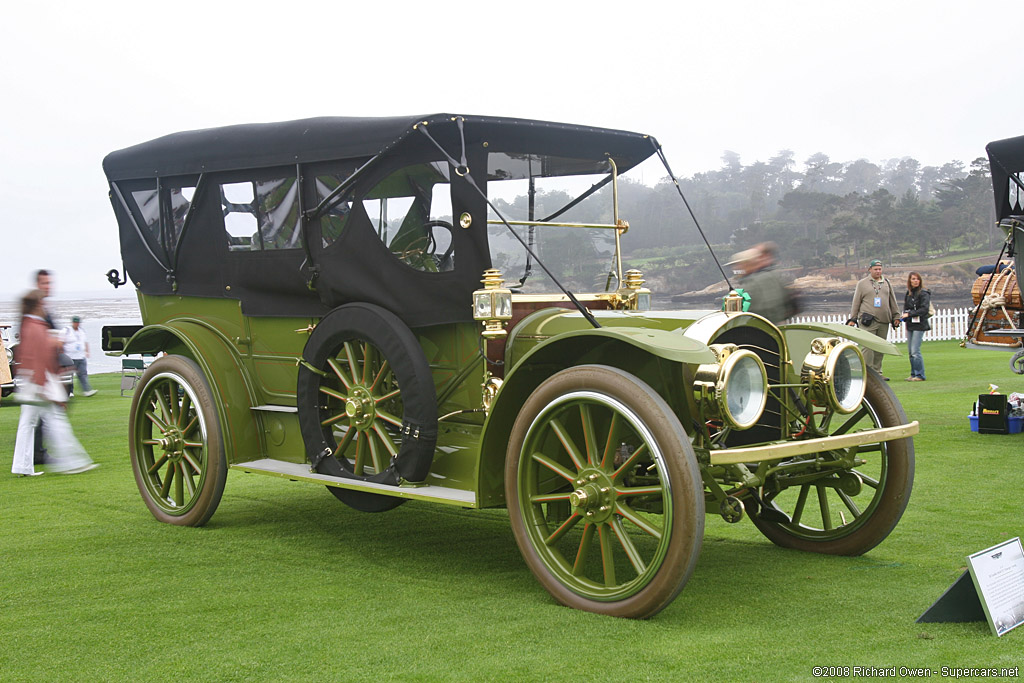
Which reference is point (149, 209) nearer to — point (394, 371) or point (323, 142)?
point (323, 142)

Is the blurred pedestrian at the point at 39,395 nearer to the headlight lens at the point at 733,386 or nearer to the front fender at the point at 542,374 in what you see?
the front fender at the point at 542,374

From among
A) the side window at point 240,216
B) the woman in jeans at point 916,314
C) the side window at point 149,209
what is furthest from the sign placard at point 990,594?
the woman in jeans at point 916,314

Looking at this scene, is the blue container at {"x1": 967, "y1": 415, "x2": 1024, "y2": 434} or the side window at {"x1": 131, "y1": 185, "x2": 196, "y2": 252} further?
the blue container at {"x1": 967, "y1": 415, "x2": 1024, "y2": 434}

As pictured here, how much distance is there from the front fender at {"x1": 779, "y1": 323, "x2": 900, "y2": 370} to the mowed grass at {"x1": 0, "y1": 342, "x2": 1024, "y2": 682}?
106 cm

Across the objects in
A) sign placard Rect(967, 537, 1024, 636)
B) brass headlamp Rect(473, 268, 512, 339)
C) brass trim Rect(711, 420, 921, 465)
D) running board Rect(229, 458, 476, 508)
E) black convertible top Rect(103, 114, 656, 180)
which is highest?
black convertible top Rect(103, 114, 656, 180)

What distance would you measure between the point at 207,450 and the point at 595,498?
110 inches

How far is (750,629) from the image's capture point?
377 centimetres

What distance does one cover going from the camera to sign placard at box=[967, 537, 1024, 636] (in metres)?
3.51

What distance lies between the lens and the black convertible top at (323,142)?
16.5ft

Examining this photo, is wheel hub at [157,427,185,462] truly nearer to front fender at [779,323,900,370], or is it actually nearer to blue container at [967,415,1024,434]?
front fender at [779,323,900,370]

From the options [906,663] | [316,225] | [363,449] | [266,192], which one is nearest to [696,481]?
[906,663]

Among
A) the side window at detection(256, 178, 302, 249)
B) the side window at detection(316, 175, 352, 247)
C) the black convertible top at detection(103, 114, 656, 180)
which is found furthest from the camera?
the side window at detection(256, 178, 302, 249)

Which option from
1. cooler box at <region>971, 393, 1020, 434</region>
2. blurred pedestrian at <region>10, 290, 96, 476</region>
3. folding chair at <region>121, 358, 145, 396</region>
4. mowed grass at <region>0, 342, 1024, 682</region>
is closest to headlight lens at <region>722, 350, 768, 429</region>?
mowed grass at <region>0, 342, 1024, 682</region>

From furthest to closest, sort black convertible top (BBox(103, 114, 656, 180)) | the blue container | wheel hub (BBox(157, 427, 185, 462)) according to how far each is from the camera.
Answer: the blue container → wheel hub (BBox(157, 427, 185, 462)) → black convertible top (BBox(103, 114, 656, 180))
